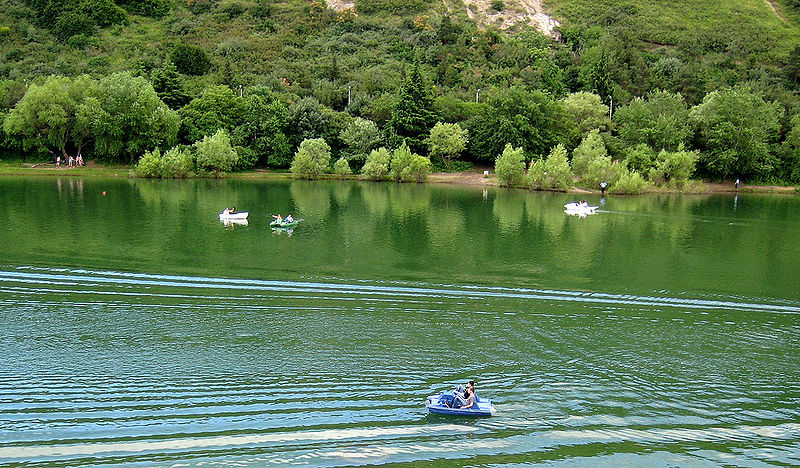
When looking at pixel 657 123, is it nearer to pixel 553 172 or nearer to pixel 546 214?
pixel 553 172

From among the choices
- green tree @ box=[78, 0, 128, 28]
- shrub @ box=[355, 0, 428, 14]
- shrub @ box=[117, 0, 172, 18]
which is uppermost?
shrub @ box=[355, 0, 428, 14]

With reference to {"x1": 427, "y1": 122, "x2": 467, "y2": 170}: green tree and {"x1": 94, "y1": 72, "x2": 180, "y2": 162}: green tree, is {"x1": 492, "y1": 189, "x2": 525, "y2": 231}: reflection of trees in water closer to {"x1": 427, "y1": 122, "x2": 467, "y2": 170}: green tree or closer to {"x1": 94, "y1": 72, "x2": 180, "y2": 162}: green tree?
{"x1": 427, "y1": 122, "x2": 467, "y2": 170}: green tree

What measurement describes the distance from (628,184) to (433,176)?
24.0 metres

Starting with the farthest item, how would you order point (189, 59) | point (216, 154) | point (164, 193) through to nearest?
point (189, 59)
point (216, 154)
point (164, 193)

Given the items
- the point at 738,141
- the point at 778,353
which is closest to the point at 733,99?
the point at 738,141

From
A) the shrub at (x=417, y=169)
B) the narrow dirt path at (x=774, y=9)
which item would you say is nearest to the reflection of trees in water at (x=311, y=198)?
the shrub at (x=417, y=169)

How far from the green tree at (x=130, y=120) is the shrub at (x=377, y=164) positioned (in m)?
Result: 25.3

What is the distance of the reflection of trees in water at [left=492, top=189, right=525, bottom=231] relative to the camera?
50062 mm

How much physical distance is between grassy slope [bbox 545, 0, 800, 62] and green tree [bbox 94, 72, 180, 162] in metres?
85.9

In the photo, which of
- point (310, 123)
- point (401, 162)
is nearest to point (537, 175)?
point (401, 162)

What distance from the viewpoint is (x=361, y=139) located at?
8631 cm

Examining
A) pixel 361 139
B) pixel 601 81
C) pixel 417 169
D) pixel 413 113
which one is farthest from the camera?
pixel 601 81

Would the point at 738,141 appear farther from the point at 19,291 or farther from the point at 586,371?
the point at 19,291

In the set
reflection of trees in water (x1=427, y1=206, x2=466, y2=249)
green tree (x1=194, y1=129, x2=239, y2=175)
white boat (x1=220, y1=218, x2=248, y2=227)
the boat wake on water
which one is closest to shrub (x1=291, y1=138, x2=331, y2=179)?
green tree (x1=194, y1=129, x2=239, y2=175)
